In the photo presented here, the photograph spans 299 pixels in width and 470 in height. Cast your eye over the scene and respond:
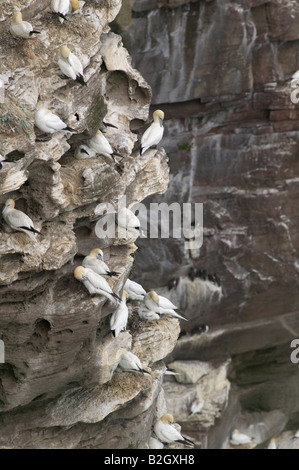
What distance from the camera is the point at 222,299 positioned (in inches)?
742

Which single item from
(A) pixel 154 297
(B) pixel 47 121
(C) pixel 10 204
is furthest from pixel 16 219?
(A) pixel 154 297

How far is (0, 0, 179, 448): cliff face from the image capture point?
9844 millimetres

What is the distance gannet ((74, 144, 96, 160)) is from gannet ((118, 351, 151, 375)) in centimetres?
331

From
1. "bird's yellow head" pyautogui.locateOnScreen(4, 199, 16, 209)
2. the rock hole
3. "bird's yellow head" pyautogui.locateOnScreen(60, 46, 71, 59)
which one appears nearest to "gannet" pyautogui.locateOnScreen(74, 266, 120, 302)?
"bird's yellow head" pyautogui.locateOnScreen(4, 199, 16, 209)

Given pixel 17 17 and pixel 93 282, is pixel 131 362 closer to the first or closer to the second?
pixel 93 282

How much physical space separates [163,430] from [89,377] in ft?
9.13

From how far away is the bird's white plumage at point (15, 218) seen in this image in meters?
9.63

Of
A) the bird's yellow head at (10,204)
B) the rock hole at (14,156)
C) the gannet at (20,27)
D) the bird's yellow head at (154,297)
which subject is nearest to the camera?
the rock hole at (14,156)

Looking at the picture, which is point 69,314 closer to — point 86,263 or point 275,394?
point 86,263

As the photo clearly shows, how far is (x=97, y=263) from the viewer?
1094 centimetres

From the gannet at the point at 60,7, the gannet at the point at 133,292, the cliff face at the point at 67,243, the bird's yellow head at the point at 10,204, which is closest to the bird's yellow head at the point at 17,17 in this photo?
the cliff face at the point at 67,243

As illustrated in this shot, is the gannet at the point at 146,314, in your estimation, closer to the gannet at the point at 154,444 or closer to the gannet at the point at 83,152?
the gannet at the point at 154,444

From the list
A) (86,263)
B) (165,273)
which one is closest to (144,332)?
(86,263)

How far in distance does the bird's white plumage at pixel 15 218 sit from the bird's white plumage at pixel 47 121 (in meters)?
1.04
